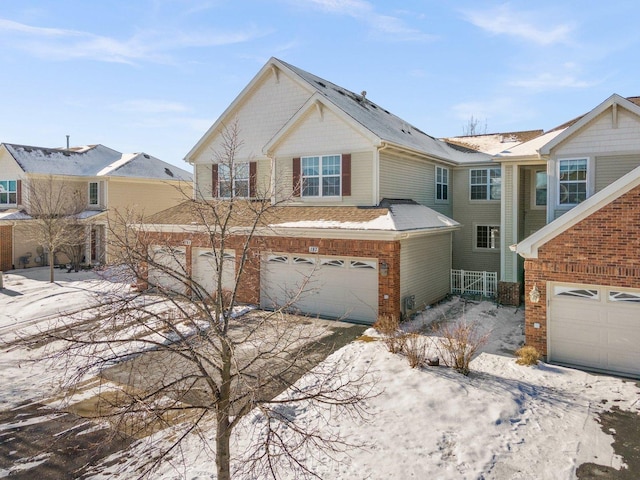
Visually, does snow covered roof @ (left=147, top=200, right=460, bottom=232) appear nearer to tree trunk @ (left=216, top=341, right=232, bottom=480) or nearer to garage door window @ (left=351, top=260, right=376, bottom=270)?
garage door window @ (left=351, top=260, right=376, bottom=270)

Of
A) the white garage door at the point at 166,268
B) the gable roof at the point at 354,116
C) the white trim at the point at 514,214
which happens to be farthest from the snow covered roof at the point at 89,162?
the white trim at the point at 514,214

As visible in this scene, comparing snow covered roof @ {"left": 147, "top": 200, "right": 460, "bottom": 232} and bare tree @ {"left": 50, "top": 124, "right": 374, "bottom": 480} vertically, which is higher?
snow covered roof @ {"left": 147, "top": 200, "right": 460, "bottom": 232}

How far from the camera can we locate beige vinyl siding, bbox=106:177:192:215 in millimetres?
29078

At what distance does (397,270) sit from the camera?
14102 millimetres

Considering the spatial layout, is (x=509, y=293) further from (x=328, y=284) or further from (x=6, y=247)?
(x=6, y=247)

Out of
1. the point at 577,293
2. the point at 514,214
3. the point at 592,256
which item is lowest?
the point at 577,293

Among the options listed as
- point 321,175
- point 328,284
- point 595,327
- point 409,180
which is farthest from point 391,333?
point 409,180

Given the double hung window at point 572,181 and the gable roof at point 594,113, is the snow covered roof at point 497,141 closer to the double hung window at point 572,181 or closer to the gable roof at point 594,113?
the double hung window at point 572,181

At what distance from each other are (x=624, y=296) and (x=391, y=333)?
18.1ft

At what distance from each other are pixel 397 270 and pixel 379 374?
15.5 ft

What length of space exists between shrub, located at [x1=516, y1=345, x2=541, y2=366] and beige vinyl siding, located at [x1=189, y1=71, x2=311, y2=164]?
13.1 meters

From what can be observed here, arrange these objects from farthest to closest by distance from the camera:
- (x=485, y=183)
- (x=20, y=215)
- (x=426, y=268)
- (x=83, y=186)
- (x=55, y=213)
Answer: (x=83, y=186), (x=20, y=215), (x=55, y=213), (x=485, y=183), (x=426, y=268)

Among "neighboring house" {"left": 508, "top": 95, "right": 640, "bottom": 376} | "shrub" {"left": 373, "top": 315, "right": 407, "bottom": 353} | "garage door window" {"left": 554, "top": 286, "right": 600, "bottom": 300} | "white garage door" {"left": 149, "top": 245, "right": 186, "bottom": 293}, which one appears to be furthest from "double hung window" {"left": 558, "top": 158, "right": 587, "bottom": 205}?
"white garage door" {"left": 149, "top": 245, "right": 186, "bottom": 293}

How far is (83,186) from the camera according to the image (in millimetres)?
29609
